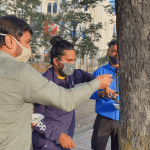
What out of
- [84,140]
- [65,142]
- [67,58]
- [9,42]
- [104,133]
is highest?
[9,42]

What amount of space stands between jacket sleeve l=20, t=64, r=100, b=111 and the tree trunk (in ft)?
1.87

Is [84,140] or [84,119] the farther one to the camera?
[84,119]

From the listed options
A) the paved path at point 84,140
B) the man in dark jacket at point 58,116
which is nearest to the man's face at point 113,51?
the man in dark jacket at point 58,116

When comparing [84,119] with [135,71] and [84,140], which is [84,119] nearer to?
[84,140]

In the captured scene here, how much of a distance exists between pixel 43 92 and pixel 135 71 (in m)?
0.83

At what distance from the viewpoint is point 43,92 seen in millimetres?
1444

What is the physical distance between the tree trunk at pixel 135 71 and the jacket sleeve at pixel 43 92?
571 mm

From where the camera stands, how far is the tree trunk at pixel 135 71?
183 centimetres

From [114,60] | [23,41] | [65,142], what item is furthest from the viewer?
[114,60]

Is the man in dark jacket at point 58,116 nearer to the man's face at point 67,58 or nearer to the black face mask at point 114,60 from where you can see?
the man's face at point 67,58

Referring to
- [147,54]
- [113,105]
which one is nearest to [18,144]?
[147,54]

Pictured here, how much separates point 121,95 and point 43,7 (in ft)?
152

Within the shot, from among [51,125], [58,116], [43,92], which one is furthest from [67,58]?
[43,92]

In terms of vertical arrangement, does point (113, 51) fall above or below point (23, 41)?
below
